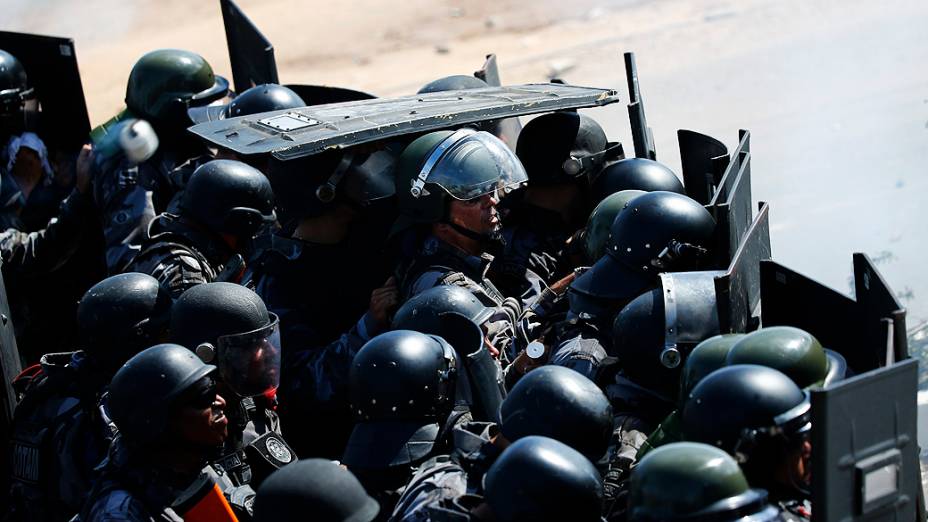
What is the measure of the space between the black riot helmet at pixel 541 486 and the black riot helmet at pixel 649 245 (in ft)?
5.43

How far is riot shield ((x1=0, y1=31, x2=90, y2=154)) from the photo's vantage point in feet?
28.2

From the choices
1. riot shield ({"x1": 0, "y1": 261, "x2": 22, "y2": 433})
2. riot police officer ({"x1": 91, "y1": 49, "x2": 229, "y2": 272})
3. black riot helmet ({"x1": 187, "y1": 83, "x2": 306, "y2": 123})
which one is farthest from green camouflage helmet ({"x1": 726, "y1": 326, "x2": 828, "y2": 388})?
riot police officer ({"x1": 91, "y1": 49, "x2": 229, "y2": 272})

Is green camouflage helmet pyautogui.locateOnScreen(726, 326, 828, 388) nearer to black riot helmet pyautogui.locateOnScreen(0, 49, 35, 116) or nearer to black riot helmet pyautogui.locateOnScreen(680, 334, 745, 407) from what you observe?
black riot helmet pyautogui.locateOnScreen(680, 334, 745, 407)

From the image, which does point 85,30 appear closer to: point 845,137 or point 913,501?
point 845,137

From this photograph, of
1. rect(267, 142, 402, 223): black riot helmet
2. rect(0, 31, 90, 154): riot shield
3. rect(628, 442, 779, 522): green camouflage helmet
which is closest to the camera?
rect(628, 442, 779, 522): green camouflage helmet

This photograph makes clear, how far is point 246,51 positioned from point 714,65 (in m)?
9.34

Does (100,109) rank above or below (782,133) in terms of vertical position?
above

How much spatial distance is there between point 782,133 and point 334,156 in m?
8.36

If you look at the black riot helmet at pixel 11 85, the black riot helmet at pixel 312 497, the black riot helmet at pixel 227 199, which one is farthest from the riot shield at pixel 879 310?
the black riot helmet at pixel 11 85

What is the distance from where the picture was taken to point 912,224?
9977 mm

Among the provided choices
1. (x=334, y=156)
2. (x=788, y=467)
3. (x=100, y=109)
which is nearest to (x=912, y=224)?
(x=334, y=156)

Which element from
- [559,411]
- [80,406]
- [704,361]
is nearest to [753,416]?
[704,361]

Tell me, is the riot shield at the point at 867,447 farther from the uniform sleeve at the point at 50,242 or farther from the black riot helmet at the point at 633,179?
the uniform sleeve at the point at 50,242

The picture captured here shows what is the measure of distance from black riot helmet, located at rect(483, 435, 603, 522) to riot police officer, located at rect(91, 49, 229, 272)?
13.2 ft
